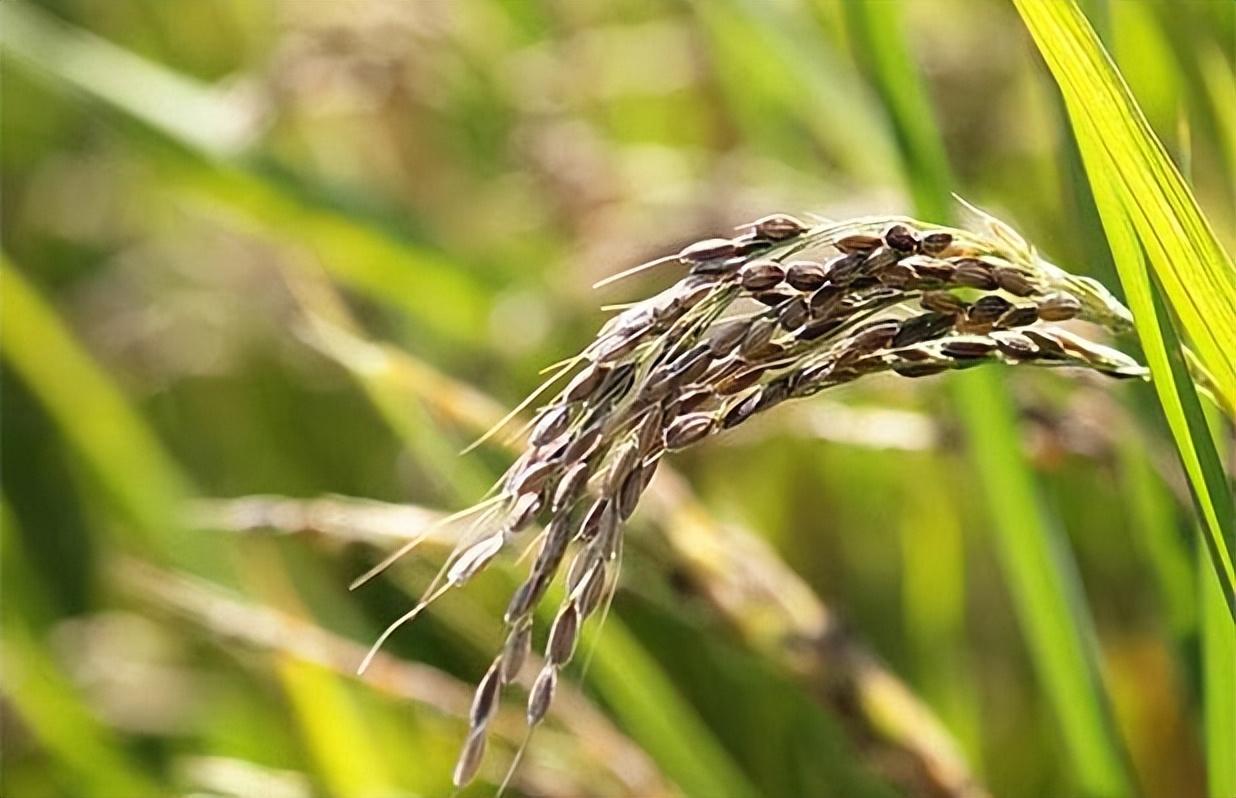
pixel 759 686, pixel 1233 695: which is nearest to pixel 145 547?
pixel 759 686

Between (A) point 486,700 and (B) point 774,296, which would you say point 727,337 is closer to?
(B) point 774,296

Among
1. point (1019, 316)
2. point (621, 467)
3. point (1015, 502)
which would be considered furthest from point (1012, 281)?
point (1015, 502)

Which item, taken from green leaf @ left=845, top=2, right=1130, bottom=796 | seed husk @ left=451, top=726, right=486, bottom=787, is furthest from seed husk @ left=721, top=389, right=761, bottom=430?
green leaf @ left=845, top=2, right=1130, bottom=796

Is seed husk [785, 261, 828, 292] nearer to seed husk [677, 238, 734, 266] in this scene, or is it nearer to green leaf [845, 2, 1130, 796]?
seed husk [677, 238, 734, 266]

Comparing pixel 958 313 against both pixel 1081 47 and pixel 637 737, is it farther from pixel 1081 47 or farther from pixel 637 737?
pixel 637 737

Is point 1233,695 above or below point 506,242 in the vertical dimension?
below

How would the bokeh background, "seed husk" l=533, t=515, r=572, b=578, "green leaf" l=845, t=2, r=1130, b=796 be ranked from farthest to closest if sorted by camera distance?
the bokeh background → "green leaf" l=845, t=2, r=1130, b=796 → "seed husk" l=533, t=515, r=572, b=578

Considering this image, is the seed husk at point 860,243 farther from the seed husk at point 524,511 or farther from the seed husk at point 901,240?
the seed husk at point 524,511
